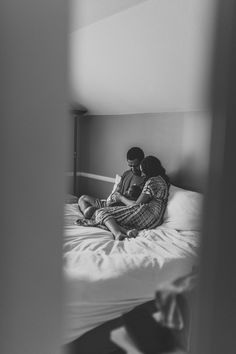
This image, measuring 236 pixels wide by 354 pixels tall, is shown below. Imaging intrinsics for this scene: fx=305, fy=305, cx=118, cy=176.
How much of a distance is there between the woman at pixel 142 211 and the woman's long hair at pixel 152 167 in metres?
0.04

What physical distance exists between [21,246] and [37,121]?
3.4 inches

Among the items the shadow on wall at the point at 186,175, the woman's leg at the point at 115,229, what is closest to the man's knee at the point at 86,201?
the woman's leg at the point at 115,229

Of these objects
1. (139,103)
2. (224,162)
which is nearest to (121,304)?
(224,162)

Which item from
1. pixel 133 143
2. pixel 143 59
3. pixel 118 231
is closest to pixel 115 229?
pixel 118 231

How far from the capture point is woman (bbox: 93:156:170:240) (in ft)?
5.57

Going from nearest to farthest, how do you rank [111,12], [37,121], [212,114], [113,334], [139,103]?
[37,121] → [212,114] → [113,334] → [111,12] → [139,103]

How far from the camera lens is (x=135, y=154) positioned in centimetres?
211

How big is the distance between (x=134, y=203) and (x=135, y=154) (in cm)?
43

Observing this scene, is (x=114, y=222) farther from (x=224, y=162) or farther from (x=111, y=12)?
(x=224, y=162)

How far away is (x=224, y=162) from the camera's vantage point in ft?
1.17

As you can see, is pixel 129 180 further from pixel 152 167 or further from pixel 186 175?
pixel 186 175

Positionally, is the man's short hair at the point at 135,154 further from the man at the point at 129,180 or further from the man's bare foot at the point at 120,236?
the man's bare foot at the point at 120,236

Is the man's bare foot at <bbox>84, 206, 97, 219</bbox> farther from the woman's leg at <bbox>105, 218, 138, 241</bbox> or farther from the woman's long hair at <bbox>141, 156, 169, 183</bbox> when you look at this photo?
the woman's long hair at <bbox>141, 156, 169, 183</bbox>

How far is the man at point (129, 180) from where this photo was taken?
196cm
